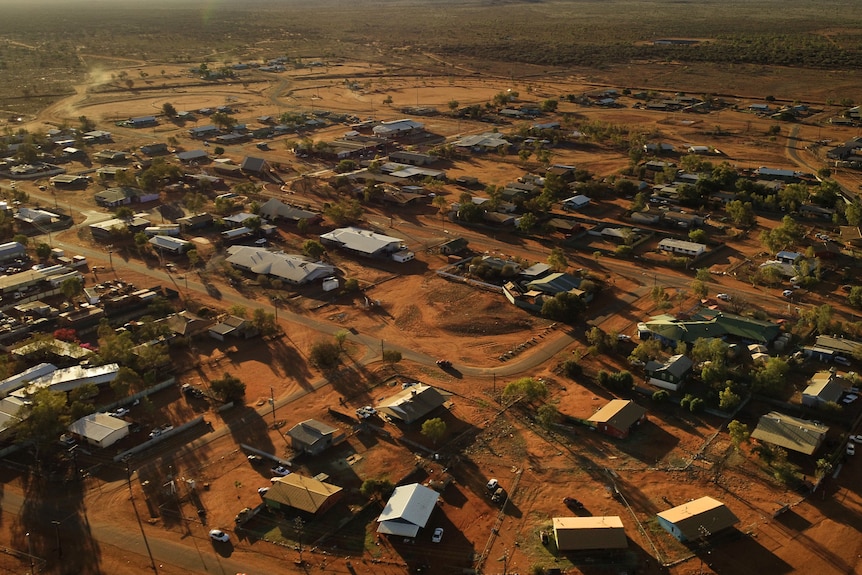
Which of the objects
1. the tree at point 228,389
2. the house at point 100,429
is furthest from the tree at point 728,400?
the house at point 100,429

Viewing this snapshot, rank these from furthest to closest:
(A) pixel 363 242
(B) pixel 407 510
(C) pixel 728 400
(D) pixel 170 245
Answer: (A) pixel 363 242 < (D) pixel 170 245 < (C) pixel 728 400 < (B) pixel 407 510

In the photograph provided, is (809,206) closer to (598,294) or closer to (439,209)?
(598,294)

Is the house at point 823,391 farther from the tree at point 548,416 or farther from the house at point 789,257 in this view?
the house at point 789,257

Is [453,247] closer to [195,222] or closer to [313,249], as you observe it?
[313,249]

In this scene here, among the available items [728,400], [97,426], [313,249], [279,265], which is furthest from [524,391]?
[313,249]

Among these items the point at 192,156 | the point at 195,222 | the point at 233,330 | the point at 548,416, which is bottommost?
the point at 233,330

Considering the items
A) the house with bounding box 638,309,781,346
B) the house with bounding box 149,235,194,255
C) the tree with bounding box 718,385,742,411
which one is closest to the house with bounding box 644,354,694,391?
the tree with bounding box 718,385,742,411
